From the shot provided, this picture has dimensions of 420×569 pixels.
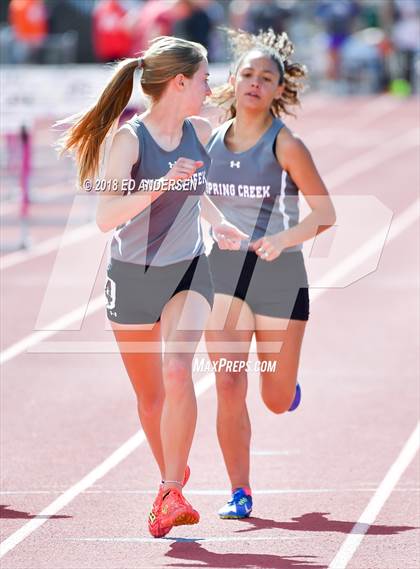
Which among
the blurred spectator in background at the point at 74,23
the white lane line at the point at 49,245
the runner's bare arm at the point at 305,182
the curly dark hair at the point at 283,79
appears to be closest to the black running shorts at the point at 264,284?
the runner's bare arm at the point at 305,182

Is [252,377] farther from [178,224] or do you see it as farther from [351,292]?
[178,224]

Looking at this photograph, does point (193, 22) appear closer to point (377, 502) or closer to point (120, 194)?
point (377, 502)

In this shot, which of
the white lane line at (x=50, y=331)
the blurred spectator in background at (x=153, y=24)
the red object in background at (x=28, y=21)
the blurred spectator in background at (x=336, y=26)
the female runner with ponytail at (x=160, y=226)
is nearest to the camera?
the female runner with ponytail at (x=160, y=226)

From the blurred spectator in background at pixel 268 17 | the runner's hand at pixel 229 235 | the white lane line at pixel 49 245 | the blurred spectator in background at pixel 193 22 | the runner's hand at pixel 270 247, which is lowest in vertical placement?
the runner's hand at pixel 270 247

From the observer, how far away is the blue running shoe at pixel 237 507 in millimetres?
7422

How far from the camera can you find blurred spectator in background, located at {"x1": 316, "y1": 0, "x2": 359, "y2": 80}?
33938 millimetres

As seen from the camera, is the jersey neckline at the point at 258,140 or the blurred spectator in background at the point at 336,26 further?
the blurred spectator in background at the point at 336,26

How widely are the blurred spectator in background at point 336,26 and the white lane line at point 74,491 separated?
25.3 meters

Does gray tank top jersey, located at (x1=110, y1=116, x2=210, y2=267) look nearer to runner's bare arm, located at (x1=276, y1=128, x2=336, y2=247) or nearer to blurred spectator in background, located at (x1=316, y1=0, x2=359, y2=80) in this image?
runner's bare arm, located at (x1=276, y1=128, x2=336, y2=247)

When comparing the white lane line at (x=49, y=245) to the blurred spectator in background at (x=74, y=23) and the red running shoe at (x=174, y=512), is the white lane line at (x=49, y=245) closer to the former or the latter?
the red running shoe at (x=174, y=512)

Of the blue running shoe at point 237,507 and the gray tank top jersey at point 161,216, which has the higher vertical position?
the gray tank top jersey at point 161,216

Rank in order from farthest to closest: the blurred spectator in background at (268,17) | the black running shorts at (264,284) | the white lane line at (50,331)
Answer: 1. the blurred spectator in background at (268,17)
2. the white lane line at (50,331)
3. the black running shorts at (264,284)

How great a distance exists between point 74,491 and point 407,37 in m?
26.2

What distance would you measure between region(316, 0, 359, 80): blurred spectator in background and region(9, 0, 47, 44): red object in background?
6.94 meters
